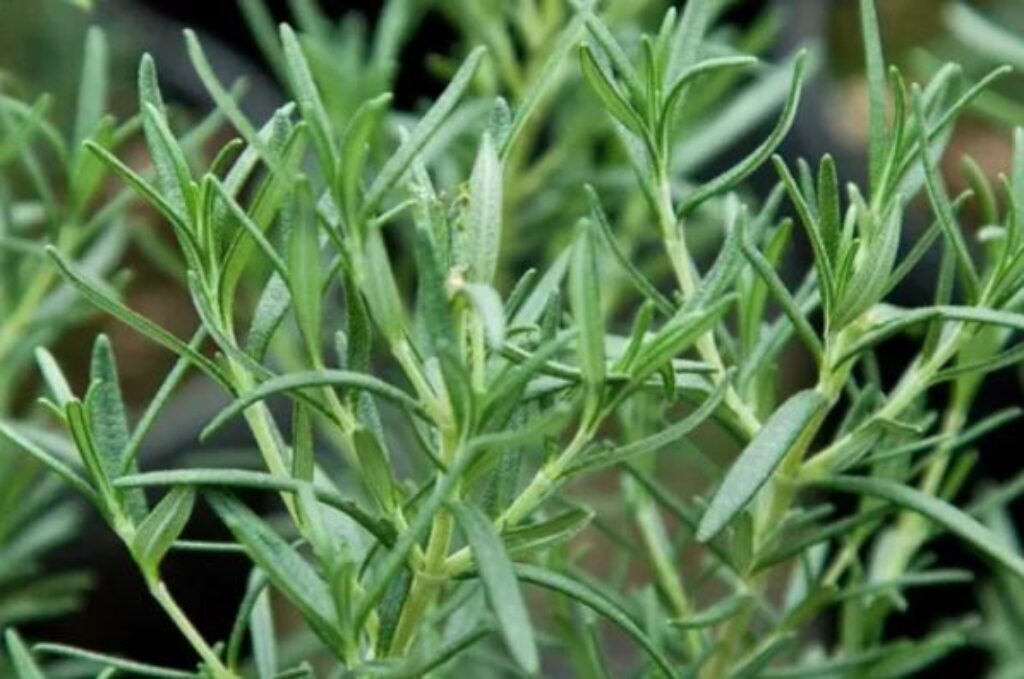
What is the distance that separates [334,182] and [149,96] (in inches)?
2.9

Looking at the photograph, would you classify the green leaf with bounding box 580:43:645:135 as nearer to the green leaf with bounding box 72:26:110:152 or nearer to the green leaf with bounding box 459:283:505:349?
the green leaf with bounding box 459:283:505:349

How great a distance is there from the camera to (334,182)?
0.40 m

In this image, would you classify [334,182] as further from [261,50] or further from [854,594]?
[261,50]

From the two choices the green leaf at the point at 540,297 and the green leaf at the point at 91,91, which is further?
the green leaf at the point at 91,91

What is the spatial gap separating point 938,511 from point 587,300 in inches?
5.8

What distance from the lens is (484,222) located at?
1.37 feet

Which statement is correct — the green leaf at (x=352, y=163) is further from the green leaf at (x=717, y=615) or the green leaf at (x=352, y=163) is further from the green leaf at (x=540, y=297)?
the green leaf at (x=717, y=615)

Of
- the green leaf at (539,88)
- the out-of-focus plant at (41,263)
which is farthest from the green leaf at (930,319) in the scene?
the out-of-focus plant at (41,263)

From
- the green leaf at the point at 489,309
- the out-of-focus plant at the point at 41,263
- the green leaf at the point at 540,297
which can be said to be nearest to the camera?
the green leaf at the point at 489,309

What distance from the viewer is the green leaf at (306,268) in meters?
0.38

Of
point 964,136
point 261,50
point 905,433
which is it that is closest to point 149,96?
point 905,433

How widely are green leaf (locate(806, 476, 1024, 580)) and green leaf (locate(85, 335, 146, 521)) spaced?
0.19 m

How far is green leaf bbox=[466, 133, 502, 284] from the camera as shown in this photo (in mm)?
418

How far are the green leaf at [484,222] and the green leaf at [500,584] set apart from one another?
6cm
